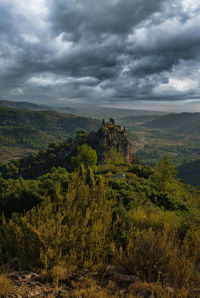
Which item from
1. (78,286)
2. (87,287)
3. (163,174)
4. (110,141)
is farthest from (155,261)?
(110,141)

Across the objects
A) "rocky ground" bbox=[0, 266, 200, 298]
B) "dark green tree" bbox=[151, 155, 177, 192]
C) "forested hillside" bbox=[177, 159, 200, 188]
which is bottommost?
"forested hillside" bbox=[177, 159, 200, 188]

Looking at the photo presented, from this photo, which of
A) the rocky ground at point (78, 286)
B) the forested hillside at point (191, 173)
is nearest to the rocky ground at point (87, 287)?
the rocky ground at point (78, 286)

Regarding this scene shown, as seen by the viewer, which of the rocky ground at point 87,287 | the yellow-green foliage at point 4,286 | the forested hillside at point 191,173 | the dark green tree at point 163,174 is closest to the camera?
the yellow-green foliage at point 4,286

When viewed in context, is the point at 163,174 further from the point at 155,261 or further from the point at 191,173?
the point at 191,173

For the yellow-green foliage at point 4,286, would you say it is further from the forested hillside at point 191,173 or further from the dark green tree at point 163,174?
the forested hillside at point 191,173

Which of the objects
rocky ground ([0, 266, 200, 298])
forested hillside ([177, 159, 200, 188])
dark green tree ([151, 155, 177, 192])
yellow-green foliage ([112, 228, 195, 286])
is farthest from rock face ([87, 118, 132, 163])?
forested hillside ([177, 159, 200, 188])

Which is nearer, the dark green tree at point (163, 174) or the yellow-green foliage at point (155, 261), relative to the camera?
the yellow-green foliage at point (155, 261)

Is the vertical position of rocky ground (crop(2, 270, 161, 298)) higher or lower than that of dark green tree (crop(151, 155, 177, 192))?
higher

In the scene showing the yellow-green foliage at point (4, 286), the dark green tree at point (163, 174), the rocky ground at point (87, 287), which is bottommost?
the dark green tree at point (163, 174)

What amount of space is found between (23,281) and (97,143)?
79424 mm

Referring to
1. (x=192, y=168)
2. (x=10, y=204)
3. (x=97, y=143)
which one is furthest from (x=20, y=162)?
(x=192, y=168)

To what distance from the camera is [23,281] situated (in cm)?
377

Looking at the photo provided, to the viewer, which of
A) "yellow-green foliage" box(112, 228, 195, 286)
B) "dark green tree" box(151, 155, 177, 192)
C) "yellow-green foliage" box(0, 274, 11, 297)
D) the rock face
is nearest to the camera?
"yellow-green foliage" box(0, 274, 11, 297)

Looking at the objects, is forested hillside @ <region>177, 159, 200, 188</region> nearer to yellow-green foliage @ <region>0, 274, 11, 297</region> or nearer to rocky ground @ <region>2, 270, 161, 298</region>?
rocky ground @ <region>2, 270, 161, 298</region>
